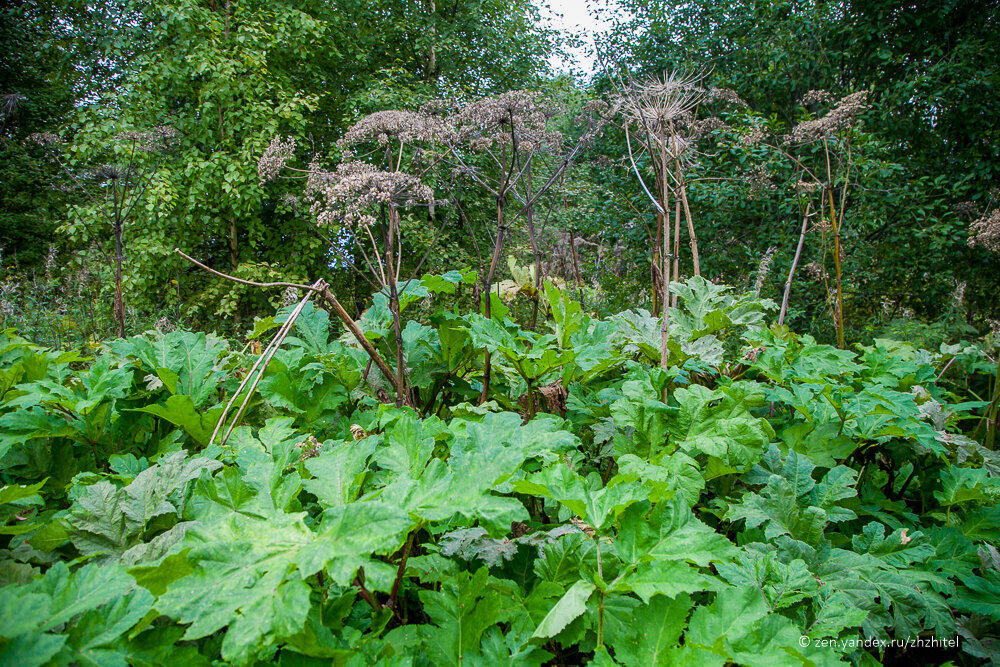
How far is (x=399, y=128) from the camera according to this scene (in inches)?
96.6

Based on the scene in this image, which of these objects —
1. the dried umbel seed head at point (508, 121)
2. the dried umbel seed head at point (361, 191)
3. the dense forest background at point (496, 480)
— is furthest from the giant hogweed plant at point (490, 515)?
the dried umbel seed head at point (508, 121)

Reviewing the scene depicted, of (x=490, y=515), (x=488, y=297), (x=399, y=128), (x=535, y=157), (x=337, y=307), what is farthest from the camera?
(x=535, y=157)

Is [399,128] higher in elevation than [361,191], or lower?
higher

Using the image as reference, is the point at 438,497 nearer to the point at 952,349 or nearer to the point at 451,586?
the point at 451,586

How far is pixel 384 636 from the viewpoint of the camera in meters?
0.86

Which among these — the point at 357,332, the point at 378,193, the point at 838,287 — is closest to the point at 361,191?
the point at 378,193

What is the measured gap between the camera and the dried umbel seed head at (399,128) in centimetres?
240

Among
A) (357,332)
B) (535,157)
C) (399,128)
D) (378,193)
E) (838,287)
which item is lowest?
(357,332)

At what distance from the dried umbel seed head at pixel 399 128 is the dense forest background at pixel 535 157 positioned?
0.81 metres

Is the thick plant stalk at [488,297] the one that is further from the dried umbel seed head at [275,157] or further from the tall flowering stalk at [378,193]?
the dried umbel seed head at [275,157]

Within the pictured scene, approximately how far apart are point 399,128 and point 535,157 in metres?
1.49

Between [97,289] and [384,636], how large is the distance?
975 cm

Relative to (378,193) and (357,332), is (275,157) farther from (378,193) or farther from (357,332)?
(357,332)

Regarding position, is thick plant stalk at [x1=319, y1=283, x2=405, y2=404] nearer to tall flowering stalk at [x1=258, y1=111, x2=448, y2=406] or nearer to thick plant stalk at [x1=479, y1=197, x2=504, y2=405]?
tall flowering stalk at [x1=258, y1=111, x2=448, y2=406]
